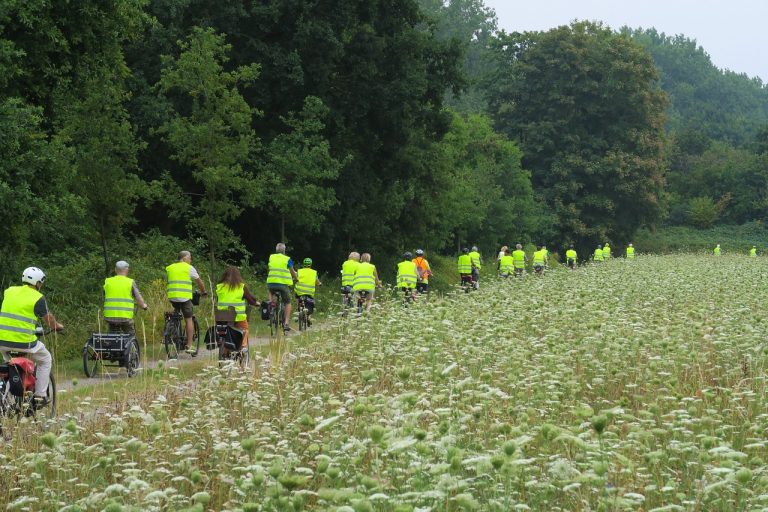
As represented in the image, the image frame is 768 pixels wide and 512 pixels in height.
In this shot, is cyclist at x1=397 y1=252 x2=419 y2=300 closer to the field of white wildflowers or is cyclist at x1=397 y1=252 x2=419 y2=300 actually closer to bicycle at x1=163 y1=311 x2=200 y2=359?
bicycle at x1=163 y1=311 x2=200 y2=359

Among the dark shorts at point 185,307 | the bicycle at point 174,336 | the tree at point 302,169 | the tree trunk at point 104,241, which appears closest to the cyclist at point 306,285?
the tree trunk at point 104,241

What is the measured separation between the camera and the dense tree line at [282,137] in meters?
19.7

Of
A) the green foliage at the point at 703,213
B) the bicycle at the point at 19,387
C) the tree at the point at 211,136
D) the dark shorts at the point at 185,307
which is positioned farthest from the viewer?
the green foliage at the point at 703,213

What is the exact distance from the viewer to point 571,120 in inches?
3049

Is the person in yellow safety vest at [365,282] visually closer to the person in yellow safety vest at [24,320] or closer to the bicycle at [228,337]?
the bicycle at [228,337]

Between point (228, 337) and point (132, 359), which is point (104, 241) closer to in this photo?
point (132, 359)

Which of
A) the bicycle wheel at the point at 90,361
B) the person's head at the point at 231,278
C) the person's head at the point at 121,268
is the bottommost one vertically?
the bicycle wheel at the point at 90,361

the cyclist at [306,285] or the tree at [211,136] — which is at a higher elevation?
the tree at [211,136]

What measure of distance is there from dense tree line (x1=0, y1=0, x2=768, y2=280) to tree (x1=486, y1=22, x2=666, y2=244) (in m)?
0.17

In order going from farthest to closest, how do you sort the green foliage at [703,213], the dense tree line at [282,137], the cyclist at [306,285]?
the green foliage at [703,213] → the cyclist at [306,285] → the dense tree line at [282,137]

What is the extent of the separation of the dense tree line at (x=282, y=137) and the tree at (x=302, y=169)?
0.23 ft

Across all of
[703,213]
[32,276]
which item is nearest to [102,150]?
[32,276]

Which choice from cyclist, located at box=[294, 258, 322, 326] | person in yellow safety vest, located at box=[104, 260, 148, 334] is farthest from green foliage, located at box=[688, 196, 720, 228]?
person in yellow safety vest, located at box=[104, 260, 148, 334]

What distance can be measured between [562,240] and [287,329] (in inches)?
2120
